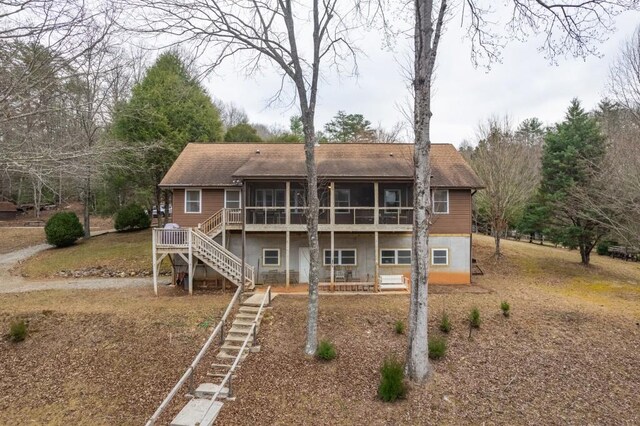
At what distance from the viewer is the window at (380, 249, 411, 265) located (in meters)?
17.8

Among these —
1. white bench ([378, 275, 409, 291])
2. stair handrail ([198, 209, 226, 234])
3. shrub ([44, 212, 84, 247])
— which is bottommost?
white bench ([378, 275, 409, 291])

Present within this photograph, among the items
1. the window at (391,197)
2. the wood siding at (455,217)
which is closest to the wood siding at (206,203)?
the window at (391,197)

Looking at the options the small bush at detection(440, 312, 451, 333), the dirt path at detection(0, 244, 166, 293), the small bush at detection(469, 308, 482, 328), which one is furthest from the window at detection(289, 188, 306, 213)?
the small bush at detection(469, 308, 482, 328)

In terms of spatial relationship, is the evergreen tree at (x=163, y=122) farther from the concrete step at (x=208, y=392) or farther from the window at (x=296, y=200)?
the concrete step at (x=208, y=392)

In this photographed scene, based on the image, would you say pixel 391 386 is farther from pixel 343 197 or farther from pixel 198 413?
pixel 343 197

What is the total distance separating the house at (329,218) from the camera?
1658 centimetres

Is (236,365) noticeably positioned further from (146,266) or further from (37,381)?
(146,266)

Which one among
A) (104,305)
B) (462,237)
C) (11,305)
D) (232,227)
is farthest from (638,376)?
(11,305)

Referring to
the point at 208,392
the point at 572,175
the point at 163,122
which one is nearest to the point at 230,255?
the point at 208,392

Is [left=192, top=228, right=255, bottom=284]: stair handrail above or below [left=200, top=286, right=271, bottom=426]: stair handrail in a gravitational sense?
above

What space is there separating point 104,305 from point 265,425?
28.7ft

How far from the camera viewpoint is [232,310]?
41.7 feet

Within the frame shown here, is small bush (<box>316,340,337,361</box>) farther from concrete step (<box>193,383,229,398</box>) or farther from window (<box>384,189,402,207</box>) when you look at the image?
window (<box>384,189,402,207</box>)

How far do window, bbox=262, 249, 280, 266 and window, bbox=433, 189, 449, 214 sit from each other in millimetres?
8154
